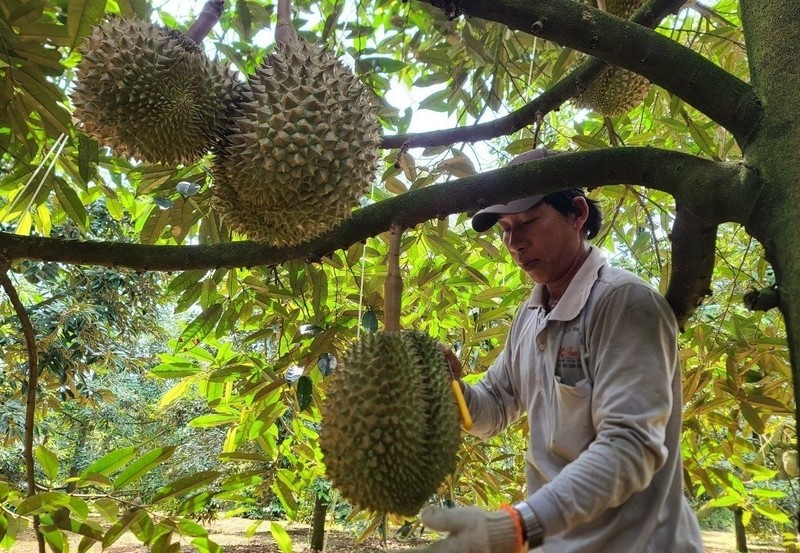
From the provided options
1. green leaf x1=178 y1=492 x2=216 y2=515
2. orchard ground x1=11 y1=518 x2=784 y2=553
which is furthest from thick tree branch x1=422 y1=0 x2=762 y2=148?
orchard ground x1=11 y1=518 x2=784 y2=553

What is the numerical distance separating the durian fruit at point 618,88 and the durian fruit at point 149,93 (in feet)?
4.62

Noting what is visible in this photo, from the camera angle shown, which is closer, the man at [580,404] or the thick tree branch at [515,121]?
the man at [580,404]

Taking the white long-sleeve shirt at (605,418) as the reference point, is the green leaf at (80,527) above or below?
below

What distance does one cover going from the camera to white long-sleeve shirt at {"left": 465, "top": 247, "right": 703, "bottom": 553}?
3.64 feet

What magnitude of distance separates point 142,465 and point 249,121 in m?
0.98

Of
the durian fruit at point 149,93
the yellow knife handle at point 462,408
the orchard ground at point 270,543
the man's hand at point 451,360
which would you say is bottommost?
the orchard ground at point 270,543

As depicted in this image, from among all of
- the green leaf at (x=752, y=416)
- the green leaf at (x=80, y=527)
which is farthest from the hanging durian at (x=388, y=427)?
the green leaf at (x=752, y=416)

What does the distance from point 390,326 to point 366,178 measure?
392 mm

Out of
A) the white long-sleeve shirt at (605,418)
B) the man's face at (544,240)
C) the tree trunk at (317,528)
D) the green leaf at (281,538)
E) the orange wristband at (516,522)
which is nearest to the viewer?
the orange wristband at (516,522)

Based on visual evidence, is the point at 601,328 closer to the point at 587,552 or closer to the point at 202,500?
the point at 587,552

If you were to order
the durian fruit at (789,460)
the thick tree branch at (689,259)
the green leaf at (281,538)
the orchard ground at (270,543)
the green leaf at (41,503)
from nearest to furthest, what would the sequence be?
the thick tree branch at (689,259) < the green leaf at (41,503) < the green leaf at (281,538) < the durian fruit at (789,460) < the orchard ground at (270,543)

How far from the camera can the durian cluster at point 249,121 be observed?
1.26 metres

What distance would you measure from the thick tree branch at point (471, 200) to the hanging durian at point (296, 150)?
78 millimetres

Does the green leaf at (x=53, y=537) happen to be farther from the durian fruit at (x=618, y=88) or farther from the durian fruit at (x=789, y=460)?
the durian fruit at (x=789, y=460)
